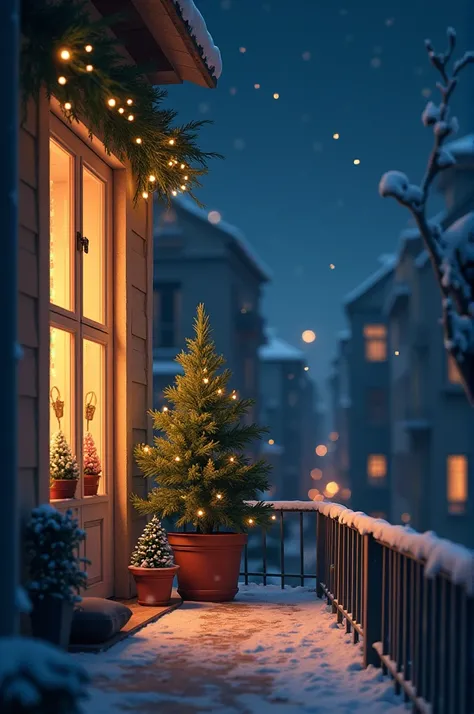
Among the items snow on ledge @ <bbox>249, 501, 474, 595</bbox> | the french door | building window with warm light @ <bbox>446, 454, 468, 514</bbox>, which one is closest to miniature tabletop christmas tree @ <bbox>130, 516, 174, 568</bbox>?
the french door

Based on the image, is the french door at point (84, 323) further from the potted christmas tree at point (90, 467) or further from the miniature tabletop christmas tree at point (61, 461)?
the miniature tabletop christmas tree at point (61, 461)

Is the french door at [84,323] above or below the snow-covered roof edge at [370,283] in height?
below

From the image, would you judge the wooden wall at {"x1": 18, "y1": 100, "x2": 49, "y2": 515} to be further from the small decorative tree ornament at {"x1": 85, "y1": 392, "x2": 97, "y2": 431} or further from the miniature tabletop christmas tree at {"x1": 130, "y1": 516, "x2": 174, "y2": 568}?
the miniature tabletop christmas tree at {"x1": 130, "y1": 516, "x2": 174, "y2": 568}

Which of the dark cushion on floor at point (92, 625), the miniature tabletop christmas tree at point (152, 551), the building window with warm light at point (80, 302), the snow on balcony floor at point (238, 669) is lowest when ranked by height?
the snow on balcony floor at point (238, 669)

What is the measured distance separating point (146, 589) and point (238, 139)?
133 meters

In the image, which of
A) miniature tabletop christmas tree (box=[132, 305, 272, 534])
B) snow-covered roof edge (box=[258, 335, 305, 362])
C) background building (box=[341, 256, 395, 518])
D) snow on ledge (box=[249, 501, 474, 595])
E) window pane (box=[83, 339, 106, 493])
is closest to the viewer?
snow on ledge (box=[249, 501, 474, 595])

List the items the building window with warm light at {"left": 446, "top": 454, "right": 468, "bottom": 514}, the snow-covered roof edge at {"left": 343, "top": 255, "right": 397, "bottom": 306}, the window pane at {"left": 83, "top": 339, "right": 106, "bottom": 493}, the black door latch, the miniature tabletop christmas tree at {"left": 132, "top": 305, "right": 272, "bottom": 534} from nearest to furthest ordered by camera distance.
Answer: the black door latch, the window pane at {"left": 83, "top": 339, "right": 106, "bottom": 493}, the miniature tabletop christmas tree at {"left": 132, "top": 305, "right": 272, "bottom": 534}, the building window with warm light at {"left": 446, "top": 454, "right": 468, "bottom": 514}, the snow-covered roof edge at {"left": 343, "top": 255, "right": 397, "bottom": 306}

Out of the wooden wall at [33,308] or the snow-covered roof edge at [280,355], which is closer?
the wooden wall at [33,308]

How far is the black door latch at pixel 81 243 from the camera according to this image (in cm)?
760

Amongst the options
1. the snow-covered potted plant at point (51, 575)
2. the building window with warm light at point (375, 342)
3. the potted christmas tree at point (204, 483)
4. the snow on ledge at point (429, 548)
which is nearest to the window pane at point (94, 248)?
the potted christmas tree at point (204, 483)

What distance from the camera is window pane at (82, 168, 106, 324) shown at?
8.15 m

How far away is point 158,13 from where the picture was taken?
301 inches

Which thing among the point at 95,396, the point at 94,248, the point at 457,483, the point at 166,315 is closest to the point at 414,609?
the point at 95,396

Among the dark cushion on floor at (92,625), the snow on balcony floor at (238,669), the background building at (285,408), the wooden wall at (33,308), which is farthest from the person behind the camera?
the background building at (285,408)
